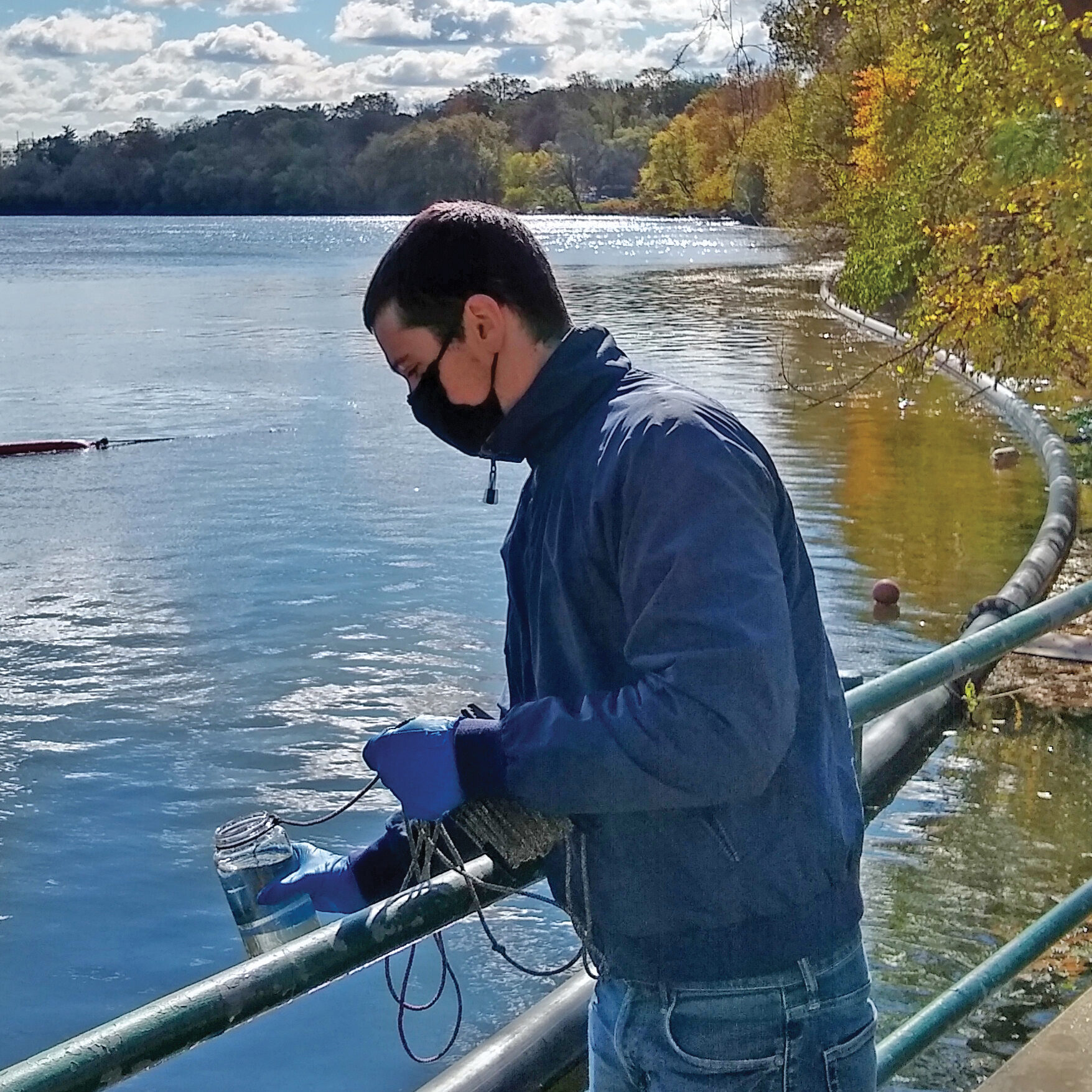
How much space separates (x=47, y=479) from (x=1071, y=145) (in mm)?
18125

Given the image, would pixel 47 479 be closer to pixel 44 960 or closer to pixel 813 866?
pixel 44 960

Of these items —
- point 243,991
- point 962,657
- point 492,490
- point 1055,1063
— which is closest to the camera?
point 243,991

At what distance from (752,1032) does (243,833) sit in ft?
2.69

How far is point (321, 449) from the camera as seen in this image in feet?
89.1

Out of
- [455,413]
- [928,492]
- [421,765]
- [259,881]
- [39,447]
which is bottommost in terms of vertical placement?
[39,447]

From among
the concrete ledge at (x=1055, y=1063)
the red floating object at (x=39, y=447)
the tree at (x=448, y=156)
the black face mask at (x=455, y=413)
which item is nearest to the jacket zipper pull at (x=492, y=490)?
the black face mask at (x=455, y=413)

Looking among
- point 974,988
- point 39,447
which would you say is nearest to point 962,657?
point 974,988

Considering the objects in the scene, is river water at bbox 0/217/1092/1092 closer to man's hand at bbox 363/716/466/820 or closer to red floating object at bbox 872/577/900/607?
red floating object at bbox 872/577/900/607

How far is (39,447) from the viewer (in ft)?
88.3

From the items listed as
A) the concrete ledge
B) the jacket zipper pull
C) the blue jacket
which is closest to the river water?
the concrete ledge

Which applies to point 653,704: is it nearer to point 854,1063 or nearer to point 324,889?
point 854,1063

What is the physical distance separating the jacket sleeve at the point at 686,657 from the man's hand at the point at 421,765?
0.36 feet

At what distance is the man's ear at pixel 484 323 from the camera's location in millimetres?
2102

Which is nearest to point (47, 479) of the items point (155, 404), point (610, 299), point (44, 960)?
point (155, 404)
